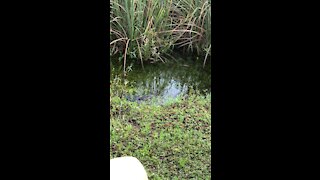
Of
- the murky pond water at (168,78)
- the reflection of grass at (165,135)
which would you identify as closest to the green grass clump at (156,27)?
the murky pond water at (168,78)

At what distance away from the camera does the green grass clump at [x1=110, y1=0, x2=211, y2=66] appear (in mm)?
2906

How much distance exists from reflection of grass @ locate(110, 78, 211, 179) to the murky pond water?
86 millimetres

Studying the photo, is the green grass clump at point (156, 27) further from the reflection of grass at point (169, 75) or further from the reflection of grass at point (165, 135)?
the reflection of grass at point (165, 135)

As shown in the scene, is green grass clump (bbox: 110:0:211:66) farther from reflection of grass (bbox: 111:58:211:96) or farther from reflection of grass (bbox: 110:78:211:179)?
reflection of grass (bbox: 110:78:211:179)

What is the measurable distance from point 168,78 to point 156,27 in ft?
1.26

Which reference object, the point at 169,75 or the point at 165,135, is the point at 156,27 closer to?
the point at 169,75

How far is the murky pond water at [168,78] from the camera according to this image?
2982 millimetres

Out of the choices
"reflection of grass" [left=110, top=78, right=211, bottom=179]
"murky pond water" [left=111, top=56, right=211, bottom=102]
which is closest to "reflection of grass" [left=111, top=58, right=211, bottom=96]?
"murky pond water" [left=111, top=56, right=211, bottom=102]

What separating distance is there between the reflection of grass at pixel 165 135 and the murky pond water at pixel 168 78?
86 mm
